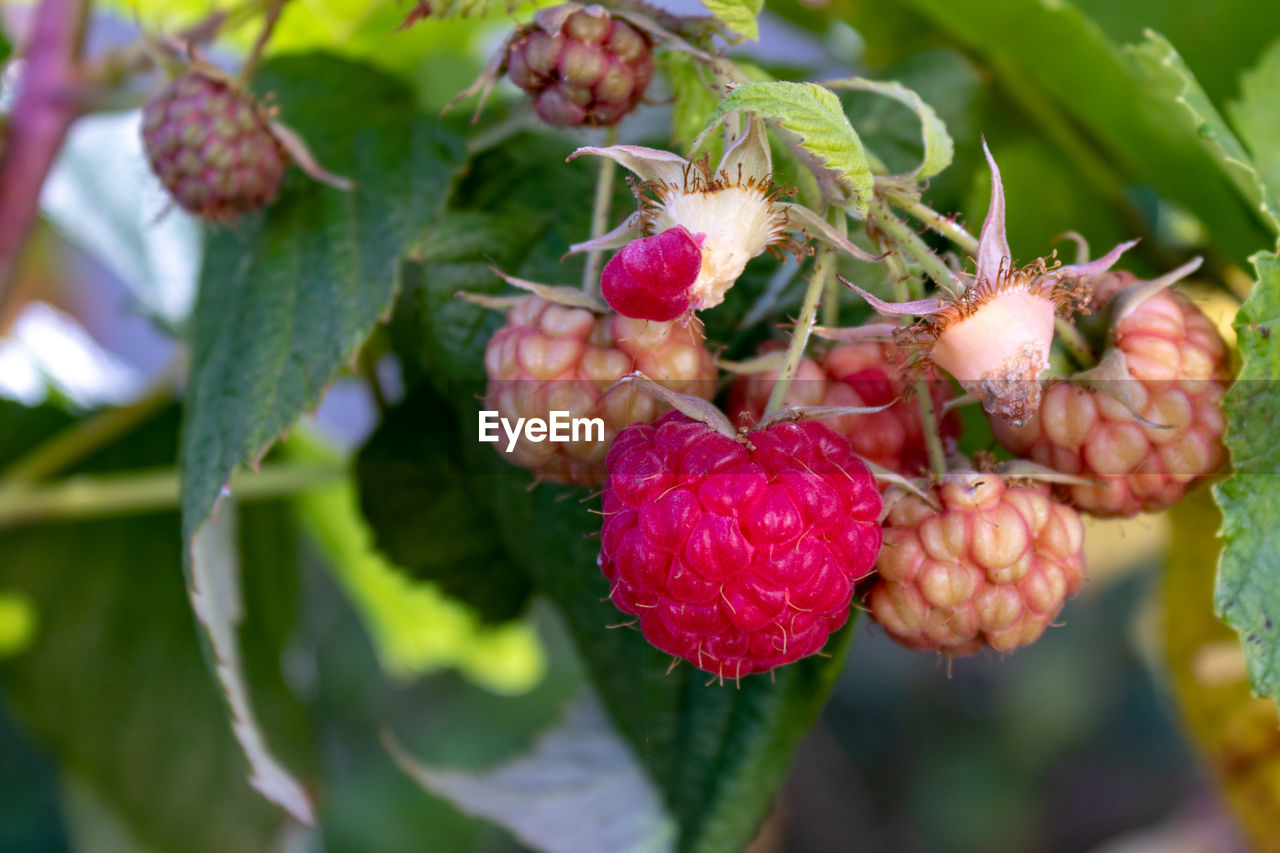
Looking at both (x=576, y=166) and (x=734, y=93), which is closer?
(x=734, y=93)

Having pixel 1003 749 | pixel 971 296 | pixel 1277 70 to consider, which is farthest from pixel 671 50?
pixel 1003 749

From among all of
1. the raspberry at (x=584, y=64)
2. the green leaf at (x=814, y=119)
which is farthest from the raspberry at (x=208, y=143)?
the green leaf at (x=814, y=119)

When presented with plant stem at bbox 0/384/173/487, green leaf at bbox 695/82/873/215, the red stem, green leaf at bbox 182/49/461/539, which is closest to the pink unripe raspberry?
green leaf at bbox 695/82/873/215

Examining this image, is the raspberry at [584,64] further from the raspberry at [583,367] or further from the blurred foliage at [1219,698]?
the blurred foliage at [1219,698]

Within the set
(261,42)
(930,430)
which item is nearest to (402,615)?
(261,42)

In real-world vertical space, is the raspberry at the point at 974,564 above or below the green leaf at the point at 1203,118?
below

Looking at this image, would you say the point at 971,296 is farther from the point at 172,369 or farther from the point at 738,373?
the point at 172,369
